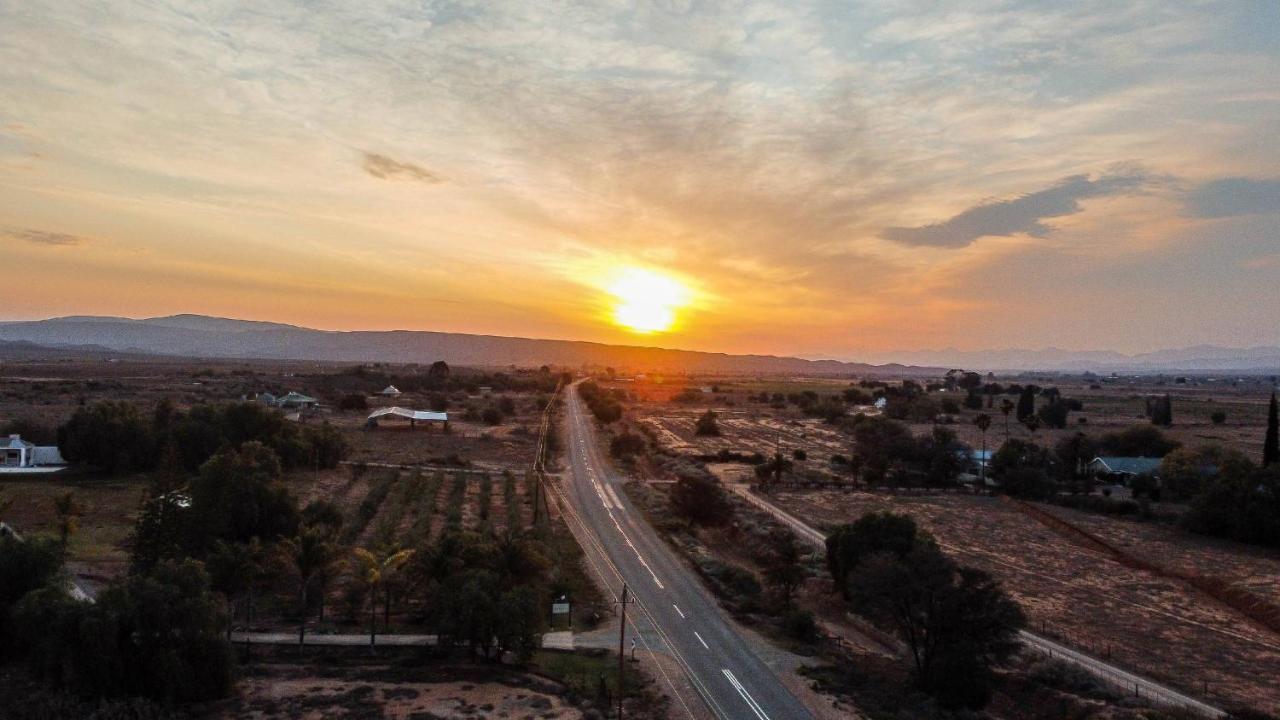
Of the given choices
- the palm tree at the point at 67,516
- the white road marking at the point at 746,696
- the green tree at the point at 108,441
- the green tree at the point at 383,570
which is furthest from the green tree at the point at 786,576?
the green tree at the point at 108,441

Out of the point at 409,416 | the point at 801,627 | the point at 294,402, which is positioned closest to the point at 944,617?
the point at 801,627

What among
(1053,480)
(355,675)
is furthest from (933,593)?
(1053,480)

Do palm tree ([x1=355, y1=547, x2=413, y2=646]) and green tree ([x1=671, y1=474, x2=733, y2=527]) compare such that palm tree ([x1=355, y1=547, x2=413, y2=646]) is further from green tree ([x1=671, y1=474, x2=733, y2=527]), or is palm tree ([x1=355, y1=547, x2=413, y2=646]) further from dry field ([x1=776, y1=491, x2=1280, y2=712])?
Result: dry field ([x1=776, y1=491, x2=1280, y2=712])

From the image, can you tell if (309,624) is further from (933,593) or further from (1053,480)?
(1053,480)

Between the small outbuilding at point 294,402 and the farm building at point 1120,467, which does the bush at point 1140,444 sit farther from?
the small outbuilding at point 294,402

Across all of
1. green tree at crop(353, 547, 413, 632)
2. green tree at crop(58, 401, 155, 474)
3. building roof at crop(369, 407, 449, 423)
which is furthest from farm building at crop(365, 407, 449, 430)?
green tree at crop(353, 547, 413, 632)

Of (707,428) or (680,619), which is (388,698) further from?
(707,428)

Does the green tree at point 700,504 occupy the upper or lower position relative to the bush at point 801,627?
upper
